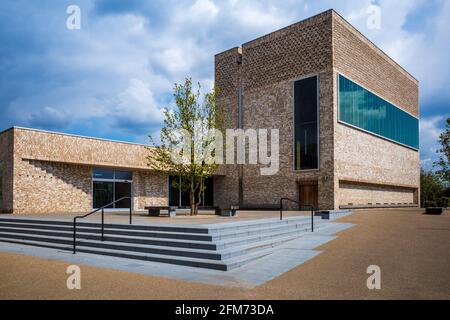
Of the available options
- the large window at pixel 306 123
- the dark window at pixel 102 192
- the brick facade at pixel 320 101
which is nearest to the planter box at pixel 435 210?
the brick facade at pixel 320 101

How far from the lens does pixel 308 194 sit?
2505cm

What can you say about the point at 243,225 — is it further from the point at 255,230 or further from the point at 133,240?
the point at 133,240

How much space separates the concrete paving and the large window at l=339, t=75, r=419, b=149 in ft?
51.0

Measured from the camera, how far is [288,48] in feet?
86.1

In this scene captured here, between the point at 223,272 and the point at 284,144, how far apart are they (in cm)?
1909

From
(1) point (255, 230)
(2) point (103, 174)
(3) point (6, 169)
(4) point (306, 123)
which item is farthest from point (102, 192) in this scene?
(1) point (255, 230)

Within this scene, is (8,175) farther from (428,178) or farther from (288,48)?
(428,178)

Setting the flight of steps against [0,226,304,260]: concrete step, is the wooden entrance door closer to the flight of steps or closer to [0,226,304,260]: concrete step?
the flight of steps

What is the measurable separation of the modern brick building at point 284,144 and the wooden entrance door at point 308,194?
0.22 feet

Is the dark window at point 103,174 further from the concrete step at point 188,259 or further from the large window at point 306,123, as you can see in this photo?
the concrete step at point 188,259

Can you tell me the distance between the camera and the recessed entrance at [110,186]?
23.4 m

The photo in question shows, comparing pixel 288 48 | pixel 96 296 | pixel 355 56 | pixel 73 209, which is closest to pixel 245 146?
pixel 288 48

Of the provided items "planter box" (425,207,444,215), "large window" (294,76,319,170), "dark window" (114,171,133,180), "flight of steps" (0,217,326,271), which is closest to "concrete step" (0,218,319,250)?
"flight of steps" (0,217,326,271)
